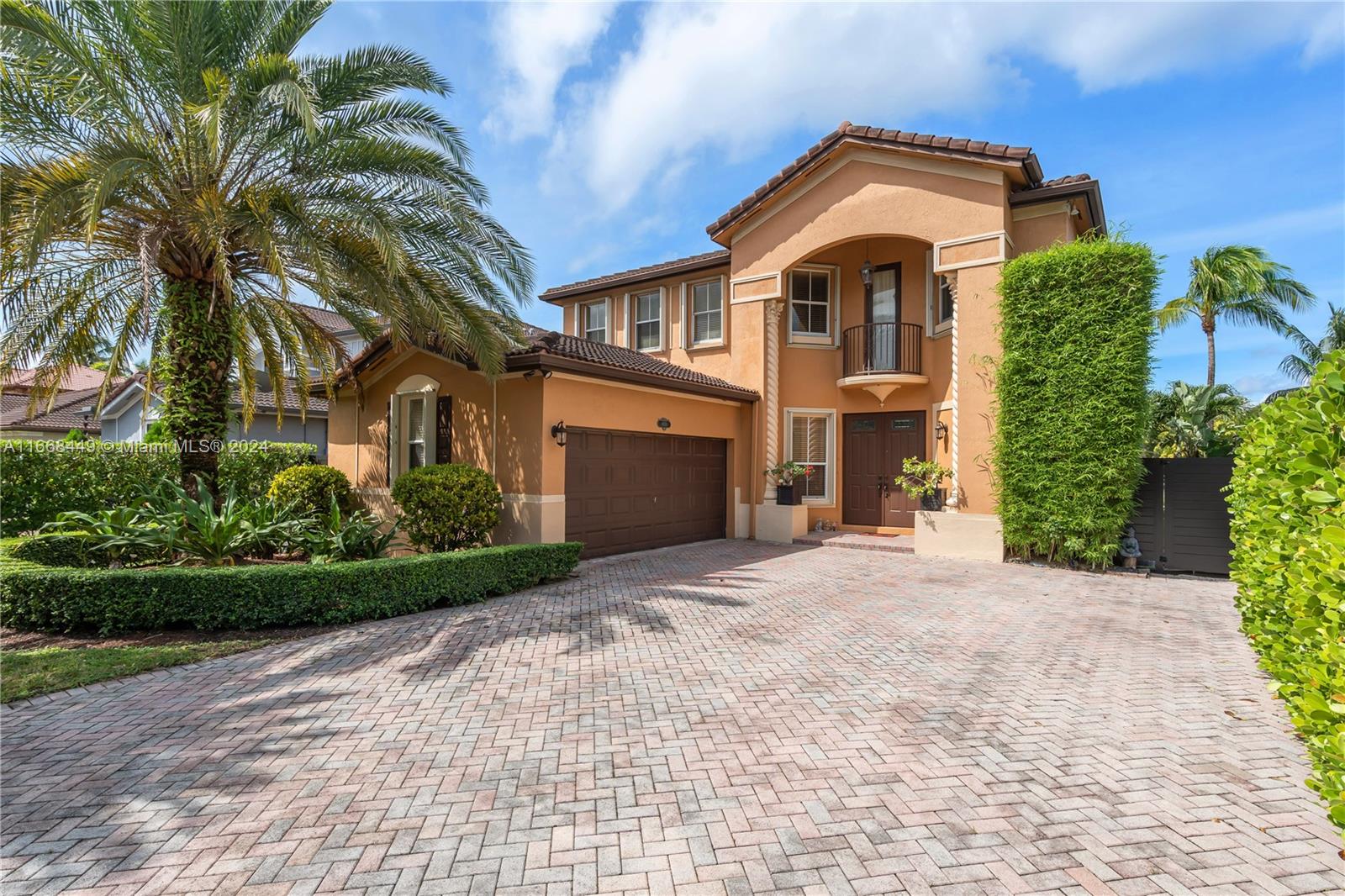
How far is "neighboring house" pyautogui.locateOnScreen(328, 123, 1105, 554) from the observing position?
36.7ft

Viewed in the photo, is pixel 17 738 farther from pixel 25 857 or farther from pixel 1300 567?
pixel 1300 567

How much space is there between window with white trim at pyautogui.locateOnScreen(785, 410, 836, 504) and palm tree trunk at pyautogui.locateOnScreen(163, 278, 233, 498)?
37.0ft

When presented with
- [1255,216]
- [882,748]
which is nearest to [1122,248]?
[1255,216]

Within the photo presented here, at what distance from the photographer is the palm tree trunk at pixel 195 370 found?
28.7 ft

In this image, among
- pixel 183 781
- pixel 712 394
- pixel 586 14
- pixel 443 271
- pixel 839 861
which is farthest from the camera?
pixel 712 394

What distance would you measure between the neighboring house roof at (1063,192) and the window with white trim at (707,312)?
269 inches

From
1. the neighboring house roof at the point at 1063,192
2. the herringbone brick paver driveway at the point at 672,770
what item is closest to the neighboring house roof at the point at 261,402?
the herringbone brick paver driveway at the point at 672,770

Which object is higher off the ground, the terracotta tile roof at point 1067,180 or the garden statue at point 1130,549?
the terracotta tile roof at point 1067,180

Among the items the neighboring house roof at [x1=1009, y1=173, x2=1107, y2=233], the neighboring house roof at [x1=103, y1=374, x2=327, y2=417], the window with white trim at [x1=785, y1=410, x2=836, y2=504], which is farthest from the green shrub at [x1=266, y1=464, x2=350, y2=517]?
the neighboring house roof at [x1=1009, y1=173, x2=1107, y2=233]

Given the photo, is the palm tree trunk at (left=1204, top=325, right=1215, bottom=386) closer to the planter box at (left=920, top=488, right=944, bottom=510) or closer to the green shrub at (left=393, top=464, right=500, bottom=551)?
the planter box at (left=920, top=488, right=944, bottom=510)

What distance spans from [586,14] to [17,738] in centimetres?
970

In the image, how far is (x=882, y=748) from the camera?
13.1 feet

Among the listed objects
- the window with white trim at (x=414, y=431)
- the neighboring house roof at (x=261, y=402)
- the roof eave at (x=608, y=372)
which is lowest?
the window with white trim at (x=414, y=431)

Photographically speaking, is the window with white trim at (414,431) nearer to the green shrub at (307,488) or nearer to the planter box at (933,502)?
the green shrub at (307,488)
